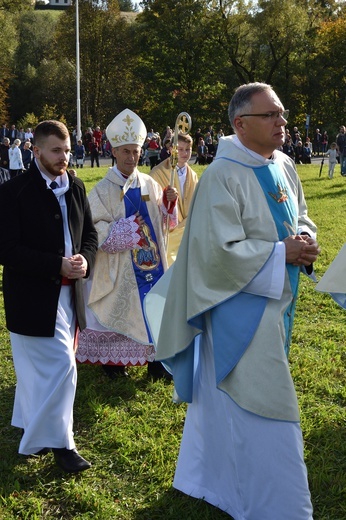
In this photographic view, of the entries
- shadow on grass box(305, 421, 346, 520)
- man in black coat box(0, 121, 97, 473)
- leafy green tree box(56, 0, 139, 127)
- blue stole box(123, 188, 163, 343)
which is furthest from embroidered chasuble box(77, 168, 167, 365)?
leafy green tree box(56, 0, 139, 127)

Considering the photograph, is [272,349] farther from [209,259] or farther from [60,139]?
[60,139]

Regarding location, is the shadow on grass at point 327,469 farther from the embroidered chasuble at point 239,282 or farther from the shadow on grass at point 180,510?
the embroidered chasuble at point 239,282

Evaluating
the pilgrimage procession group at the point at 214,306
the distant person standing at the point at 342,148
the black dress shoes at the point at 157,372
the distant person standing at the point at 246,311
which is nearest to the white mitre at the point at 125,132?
the pilgrimage procession group at the point at 214,306

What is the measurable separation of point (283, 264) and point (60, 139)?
61.6 inches

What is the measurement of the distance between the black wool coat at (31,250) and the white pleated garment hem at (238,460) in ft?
3.19

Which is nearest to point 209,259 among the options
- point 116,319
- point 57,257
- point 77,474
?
point 57,257

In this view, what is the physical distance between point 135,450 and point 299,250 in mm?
1846

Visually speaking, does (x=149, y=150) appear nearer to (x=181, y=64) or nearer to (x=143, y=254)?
(x=181, y=64)

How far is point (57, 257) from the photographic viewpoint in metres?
4.17

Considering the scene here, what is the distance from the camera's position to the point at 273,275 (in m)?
3.42

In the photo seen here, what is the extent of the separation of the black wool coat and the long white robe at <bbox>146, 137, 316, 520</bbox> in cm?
81

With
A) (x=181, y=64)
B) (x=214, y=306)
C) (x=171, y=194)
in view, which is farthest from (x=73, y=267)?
(x=181, y=64)

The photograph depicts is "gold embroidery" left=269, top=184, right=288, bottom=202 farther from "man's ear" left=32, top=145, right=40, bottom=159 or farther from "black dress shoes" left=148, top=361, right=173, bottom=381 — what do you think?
"black dress shoes" left=148, top=361, right=173, bottom=381

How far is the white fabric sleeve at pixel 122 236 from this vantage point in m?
5.72
